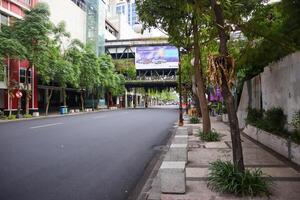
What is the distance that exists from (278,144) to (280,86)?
7.19ft

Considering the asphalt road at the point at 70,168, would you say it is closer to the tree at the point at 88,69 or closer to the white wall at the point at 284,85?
the white wall at the point at 284,85

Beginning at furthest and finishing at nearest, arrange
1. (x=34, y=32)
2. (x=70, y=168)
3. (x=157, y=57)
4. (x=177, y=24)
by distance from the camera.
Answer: (x=157, y=57), (x=34, y=32), (x=177, y=24), (x=70, y=168)

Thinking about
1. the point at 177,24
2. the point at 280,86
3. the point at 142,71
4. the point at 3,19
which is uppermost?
the point at 3,19

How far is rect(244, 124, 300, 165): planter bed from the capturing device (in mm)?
9188

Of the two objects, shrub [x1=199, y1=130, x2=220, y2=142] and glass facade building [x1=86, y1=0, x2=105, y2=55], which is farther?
glass facade building [x1=86, y1=0, x2=105, y2=55]

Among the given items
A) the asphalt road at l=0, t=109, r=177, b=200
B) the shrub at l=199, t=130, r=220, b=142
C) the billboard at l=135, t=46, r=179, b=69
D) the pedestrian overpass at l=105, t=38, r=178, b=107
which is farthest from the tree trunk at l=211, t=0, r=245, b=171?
the pedestrian overpass at l=105, t=38, r=178, b=107

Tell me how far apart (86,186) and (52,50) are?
35.0 metres

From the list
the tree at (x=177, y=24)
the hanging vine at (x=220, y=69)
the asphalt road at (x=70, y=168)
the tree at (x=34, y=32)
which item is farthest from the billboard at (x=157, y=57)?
the hanging vine at (x=220, y=69)

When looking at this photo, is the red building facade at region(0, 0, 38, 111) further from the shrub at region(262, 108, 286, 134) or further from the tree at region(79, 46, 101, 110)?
the shrub at region(262, 108, 286, 134)

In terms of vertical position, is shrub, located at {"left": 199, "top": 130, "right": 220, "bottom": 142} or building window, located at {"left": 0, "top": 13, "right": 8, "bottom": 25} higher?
building window, located at {"left": 0, "top": 13, "right": 8, "bottom": 25}

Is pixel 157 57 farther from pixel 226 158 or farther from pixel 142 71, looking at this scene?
pixel 226 158

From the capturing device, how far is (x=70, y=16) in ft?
191

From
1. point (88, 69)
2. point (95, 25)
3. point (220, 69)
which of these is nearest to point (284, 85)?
point (220, 69)

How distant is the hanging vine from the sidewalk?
2.05 metres
